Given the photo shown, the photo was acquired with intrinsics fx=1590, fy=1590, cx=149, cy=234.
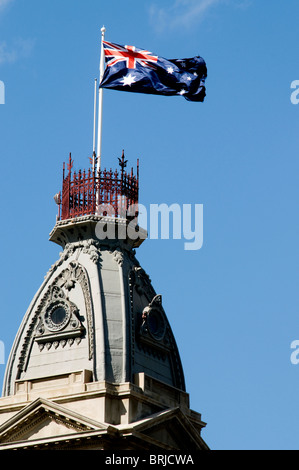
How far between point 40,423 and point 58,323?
7062 mm

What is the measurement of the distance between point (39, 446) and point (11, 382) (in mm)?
6896

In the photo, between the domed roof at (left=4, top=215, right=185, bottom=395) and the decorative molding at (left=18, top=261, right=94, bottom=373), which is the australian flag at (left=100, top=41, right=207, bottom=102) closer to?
the domed roof at (left=4, top=215, right=185, bottom=395)

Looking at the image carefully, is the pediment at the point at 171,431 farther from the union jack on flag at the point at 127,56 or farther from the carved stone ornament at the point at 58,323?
the union jack on flag at the point at 127,56

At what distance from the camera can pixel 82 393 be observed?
330ft

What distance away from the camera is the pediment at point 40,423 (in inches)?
3932

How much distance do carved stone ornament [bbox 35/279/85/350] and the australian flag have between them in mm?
14995

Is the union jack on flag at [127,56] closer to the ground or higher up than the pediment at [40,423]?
higher up

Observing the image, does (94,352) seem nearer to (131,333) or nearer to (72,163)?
(131,333)

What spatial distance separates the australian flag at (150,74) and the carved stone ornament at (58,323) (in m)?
15.0

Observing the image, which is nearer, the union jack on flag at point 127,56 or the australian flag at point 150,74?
the australian flag at point 150,74

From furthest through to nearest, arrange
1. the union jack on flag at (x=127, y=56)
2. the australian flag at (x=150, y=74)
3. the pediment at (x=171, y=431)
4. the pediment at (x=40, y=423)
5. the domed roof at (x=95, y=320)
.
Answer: the union jack on flag at (x=127, y=56) < the australian flag at (x=150, y=74) < the domed roof at (x=95, y=320) < the pediment at (x=171, y=431) < the pediment at (x=40, y=423)

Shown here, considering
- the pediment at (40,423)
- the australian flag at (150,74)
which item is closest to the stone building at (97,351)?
the pediment at (40,423)

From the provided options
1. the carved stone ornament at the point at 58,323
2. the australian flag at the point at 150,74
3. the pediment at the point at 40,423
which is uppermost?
the australian flag at the point at 150,74

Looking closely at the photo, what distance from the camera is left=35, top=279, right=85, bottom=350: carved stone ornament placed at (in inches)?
4077
